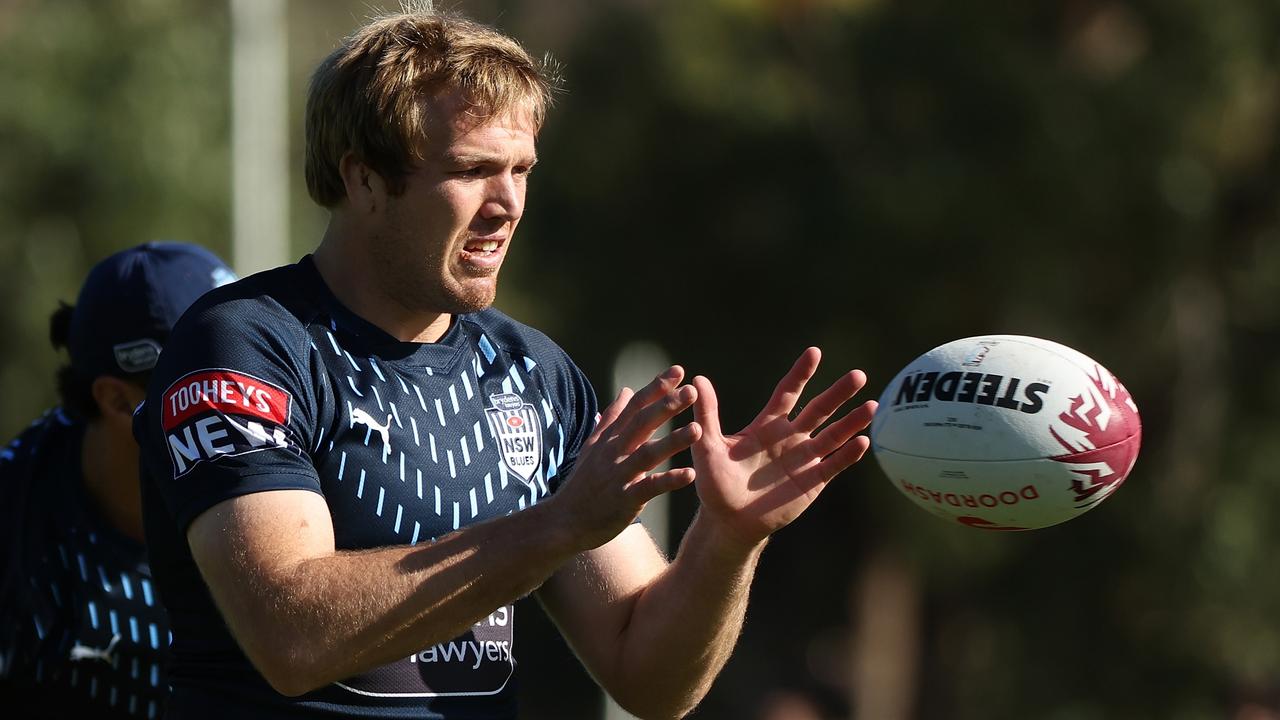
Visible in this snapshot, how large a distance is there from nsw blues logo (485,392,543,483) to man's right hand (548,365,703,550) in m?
0.42

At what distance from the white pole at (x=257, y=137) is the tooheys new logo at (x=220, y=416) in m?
11.1

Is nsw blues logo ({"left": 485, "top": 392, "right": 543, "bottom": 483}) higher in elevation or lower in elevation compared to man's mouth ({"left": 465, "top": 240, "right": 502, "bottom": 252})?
lower

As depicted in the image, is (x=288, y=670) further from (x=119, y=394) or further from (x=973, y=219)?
(x=973, y=219)

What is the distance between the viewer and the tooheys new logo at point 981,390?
3.97 metres

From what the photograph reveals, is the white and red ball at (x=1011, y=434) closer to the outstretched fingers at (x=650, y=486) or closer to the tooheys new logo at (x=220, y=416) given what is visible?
the outstretched fingers at (x=650, y=486)

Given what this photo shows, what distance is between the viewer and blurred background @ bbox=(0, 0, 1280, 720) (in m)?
15.8

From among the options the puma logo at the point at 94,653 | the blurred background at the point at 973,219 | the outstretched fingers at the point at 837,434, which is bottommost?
the blurred background at the point at 973,219

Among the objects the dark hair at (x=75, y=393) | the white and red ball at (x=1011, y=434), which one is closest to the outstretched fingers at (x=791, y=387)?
the white and red ball at (x=1011, y=434)

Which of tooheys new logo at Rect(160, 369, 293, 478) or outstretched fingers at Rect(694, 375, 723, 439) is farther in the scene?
outstretched fingers at Rect(694, 375, 723, 439)

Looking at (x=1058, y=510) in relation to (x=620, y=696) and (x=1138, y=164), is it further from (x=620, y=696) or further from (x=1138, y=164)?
(x=1138, y=164)

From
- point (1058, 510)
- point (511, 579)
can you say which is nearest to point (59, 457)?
point (511, 579)

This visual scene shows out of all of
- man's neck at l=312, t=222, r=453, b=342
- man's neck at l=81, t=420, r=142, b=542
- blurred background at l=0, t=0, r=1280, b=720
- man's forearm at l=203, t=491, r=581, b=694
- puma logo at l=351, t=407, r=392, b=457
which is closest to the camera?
man's forearm at l=203, t=491, r=581, b=694

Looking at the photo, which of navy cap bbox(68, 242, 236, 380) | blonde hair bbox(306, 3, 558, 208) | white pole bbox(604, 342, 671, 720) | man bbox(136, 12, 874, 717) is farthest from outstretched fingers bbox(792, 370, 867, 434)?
white pole bbox(604, 342, 671, 720)

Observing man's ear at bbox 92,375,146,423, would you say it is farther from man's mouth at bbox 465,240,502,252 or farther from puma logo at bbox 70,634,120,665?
man's mouth at bbox 465,240,502,252
